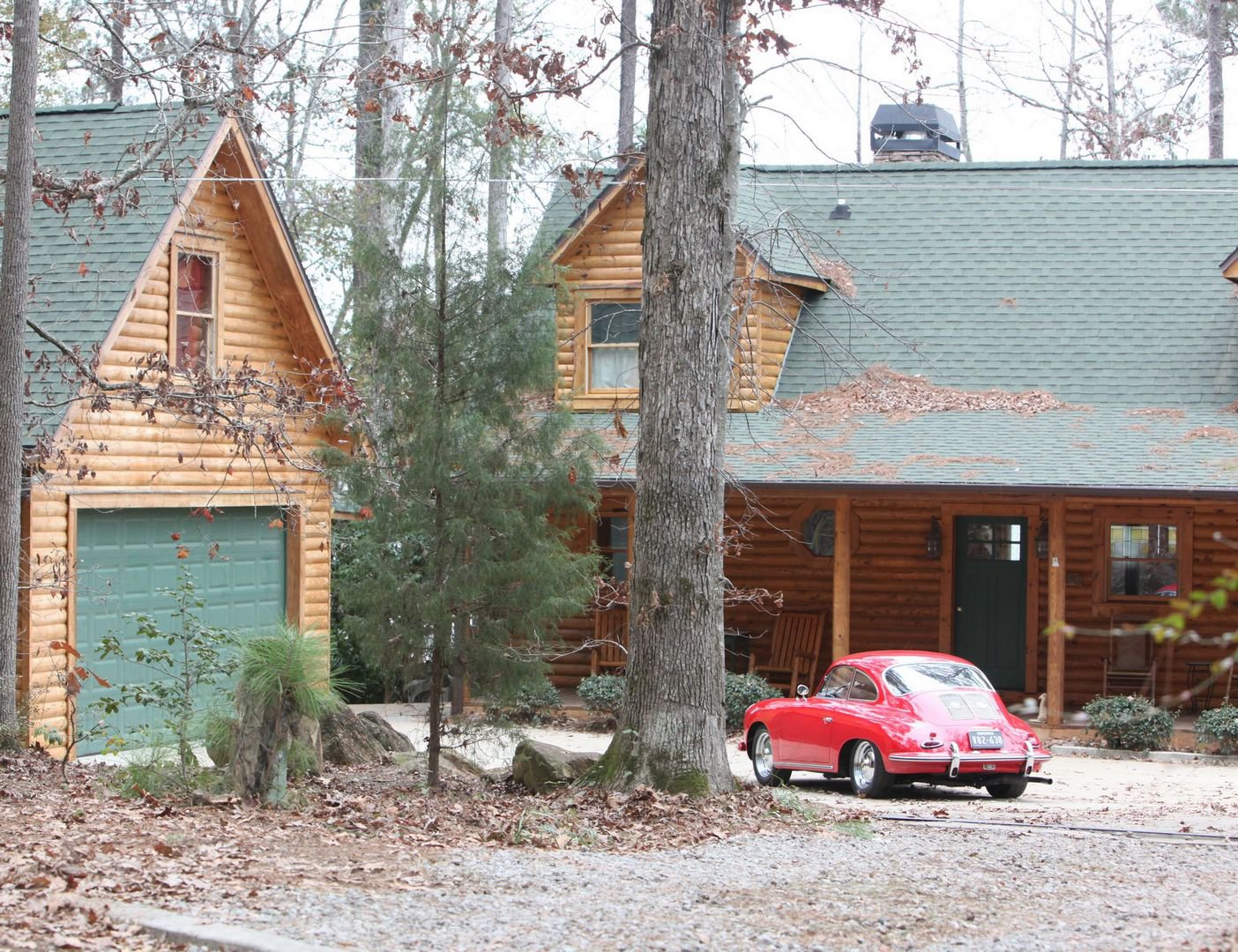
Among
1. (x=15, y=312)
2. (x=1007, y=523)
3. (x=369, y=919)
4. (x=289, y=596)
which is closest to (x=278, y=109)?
(x=15, y=312)

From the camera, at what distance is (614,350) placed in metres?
21.4

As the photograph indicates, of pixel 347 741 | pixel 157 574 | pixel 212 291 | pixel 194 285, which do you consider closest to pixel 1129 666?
pixel 347 741

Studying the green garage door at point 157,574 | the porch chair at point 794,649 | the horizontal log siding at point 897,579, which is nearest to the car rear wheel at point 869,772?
the green garage door at point 157,574

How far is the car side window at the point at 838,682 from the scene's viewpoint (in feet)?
47.4

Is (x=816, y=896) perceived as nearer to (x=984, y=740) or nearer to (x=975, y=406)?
(x=984, y=740)

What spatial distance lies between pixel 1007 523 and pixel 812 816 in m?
10.6

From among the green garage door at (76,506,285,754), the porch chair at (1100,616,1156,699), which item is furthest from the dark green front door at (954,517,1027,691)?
the green garage door at (76,506,285,754)

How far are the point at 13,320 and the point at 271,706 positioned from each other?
479cm

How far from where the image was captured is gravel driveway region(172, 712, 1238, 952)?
22.7 ft

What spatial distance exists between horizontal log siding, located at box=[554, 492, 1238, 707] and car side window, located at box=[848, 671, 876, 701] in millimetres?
5430

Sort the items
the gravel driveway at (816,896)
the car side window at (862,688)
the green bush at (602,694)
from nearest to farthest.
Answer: the gravel driveway at (816,896) → the car side window at (862,688) → the green bush at (602,694)

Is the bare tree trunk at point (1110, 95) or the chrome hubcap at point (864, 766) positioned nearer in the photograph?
the chrome hubcap at point (864, 766)

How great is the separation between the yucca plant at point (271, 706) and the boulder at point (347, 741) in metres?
3.14

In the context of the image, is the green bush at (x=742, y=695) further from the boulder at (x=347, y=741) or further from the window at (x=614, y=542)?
the boulder at (x=347, y=741)
